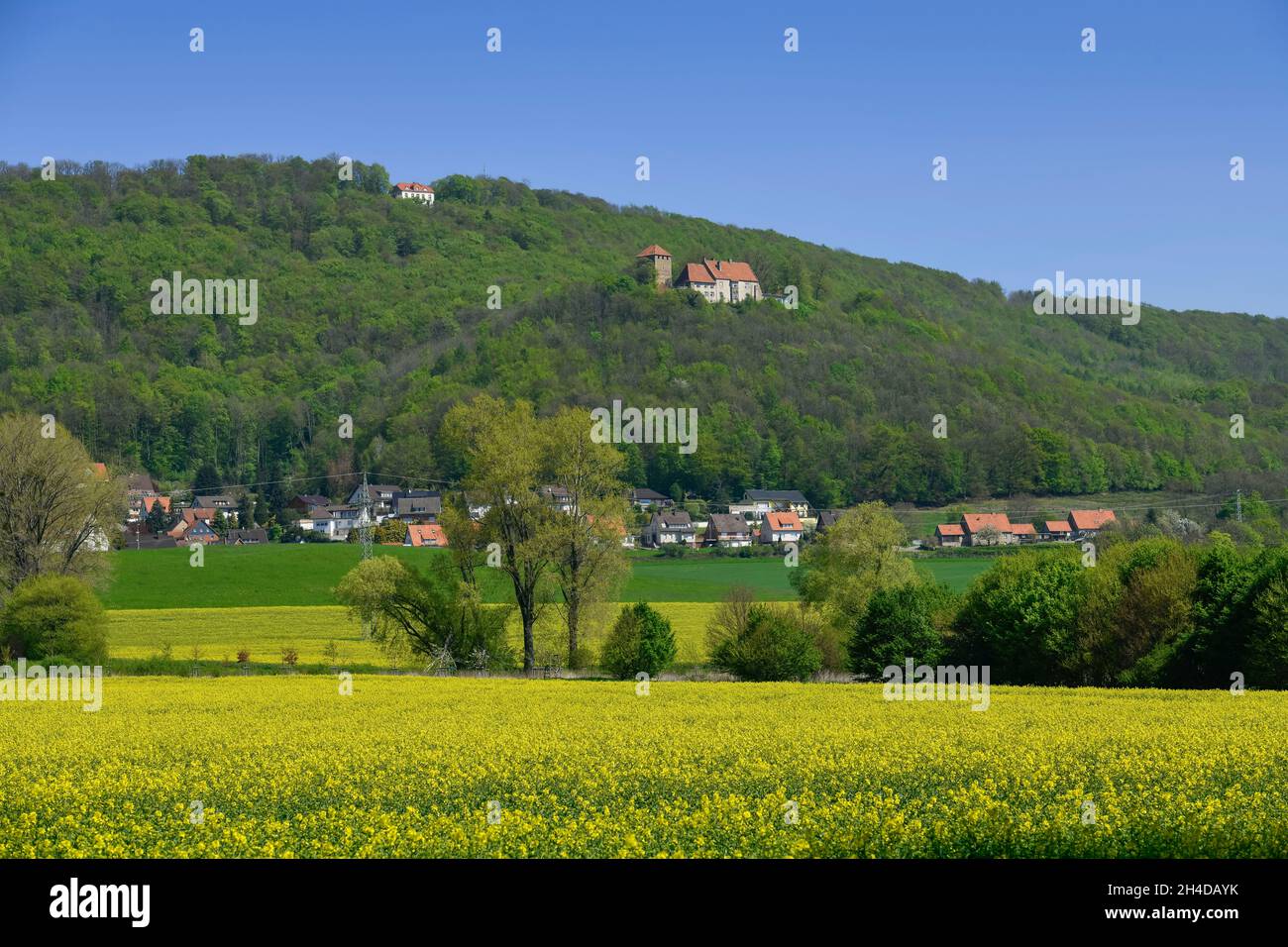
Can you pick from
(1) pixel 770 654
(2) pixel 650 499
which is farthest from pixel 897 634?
(2) pixel 650 499

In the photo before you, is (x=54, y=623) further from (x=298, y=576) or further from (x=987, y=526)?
(x=987, y=526)

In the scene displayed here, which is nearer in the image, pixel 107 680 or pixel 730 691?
pixel 730 691

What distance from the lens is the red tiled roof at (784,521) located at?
129125 mm

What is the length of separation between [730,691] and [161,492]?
130 metres

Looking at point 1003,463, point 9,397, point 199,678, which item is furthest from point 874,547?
point 9,397

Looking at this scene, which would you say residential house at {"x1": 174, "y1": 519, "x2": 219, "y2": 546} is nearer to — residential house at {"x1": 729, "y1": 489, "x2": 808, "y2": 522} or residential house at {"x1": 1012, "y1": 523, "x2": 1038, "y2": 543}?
residential house at {"x1": 729, "y1": 489, "x2": 808, "y2": 522}

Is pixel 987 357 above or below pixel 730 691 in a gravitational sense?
above

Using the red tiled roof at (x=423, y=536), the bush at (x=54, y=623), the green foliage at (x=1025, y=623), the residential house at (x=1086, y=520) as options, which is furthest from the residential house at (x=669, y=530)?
the green foliage at (x=1025, y=623)

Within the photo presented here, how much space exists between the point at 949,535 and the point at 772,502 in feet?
81.3

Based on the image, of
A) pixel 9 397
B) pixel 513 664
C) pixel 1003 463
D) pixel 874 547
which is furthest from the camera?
pixel 9 397

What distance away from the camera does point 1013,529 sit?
12600cm
